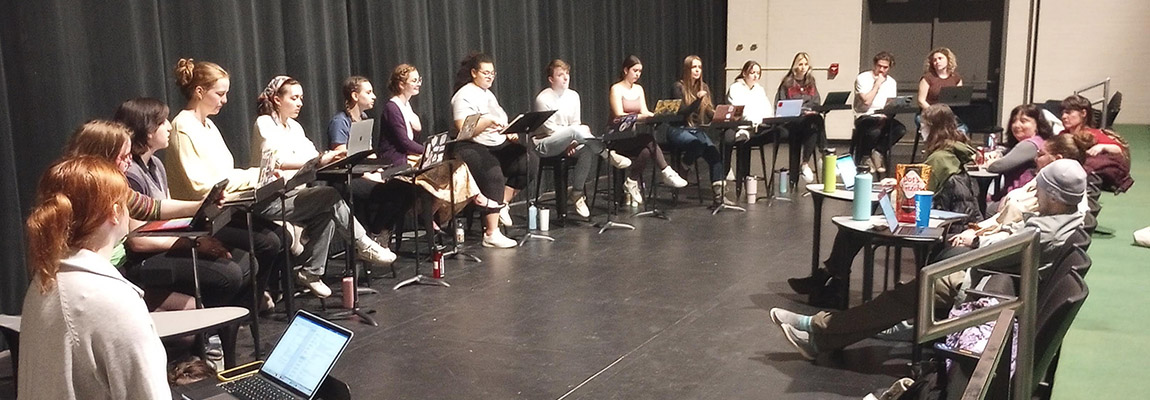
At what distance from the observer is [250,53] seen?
5.57 metres

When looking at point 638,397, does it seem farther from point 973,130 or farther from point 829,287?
point 973,130

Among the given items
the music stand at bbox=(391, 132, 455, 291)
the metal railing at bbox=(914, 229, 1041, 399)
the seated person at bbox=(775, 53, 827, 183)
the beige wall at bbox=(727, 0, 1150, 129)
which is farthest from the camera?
the beige wall at bbox=(727, 0, 1150, 129)

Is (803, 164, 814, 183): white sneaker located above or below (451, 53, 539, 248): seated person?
below

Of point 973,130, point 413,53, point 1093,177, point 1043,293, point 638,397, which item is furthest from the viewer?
point 973,130

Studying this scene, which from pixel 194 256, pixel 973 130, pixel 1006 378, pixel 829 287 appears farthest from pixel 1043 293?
pixel 973 130

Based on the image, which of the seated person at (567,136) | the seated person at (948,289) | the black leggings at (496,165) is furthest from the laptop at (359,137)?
the seated person at (948,289)

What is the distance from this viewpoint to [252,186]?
3955 mm

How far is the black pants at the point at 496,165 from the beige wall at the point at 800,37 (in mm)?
6749

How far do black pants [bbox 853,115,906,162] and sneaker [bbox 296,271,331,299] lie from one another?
570cm

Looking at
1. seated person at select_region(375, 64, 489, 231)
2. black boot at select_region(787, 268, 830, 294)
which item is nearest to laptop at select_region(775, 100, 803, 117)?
seated person at select_region(375, 64, 489, 231)

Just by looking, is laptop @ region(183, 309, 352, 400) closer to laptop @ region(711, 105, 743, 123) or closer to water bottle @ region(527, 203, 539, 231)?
water bottle @ region(527, 203, 539, 231)

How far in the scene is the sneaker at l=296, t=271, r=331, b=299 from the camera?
4.80 meters

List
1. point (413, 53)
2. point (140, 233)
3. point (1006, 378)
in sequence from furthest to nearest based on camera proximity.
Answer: point (413, 53), point (140, 233), point (1006, 378)

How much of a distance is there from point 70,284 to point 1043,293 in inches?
101
